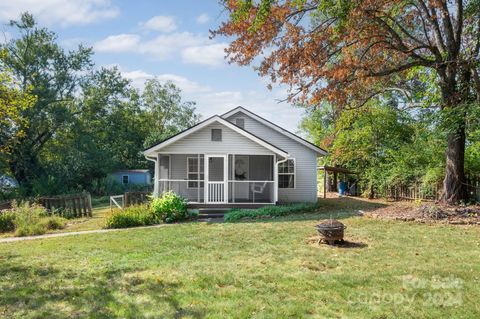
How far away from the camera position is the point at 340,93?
13.5m

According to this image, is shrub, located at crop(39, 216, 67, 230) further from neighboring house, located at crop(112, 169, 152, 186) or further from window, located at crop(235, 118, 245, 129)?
neighboring house, located at crop(112, 169, 152, 186)

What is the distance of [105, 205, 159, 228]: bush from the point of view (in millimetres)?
13016

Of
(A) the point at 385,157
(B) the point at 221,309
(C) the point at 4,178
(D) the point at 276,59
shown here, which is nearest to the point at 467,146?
(A) the point at 385,157

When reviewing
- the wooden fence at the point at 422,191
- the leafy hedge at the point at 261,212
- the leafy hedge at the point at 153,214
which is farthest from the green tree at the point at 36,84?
the wooden fence at the point at 422,191

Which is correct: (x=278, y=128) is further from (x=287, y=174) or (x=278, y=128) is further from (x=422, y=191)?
(x=422, y=191)

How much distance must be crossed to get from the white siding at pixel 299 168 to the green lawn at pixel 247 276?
889 centimetres

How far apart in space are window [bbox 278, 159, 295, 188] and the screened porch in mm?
652

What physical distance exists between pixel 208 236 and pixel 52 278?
462 centimetres

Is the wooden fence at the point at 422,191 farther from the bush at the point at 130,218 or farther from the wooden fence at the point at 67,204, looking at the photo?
the wooden fence at the point at 67,204

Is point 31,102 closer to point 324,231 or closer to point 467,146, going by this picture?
point 324,231

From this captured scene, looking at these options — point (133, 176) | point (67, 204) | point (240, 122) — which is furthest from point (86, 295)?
point (133, 176)

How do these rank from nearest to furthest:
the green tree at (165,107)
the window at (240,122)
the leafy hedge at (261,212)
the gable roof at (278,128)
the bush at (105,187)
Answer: the leafy hedge at (261,212), the gable roof at (278,128), the window at (240,122), the bush at (105,187), the green tree at (165,107)

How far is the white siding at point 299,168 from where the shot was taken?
62.7 ft

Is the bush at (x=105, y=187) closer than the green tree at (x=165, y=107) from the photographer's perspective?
Yes
